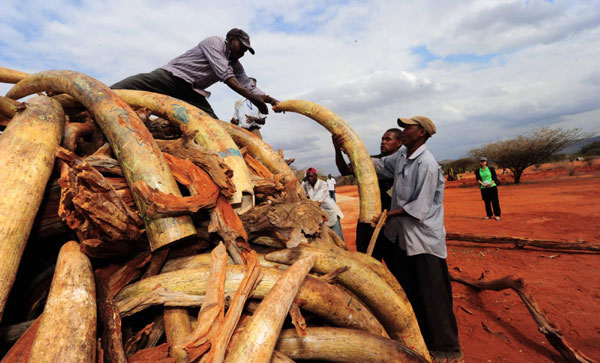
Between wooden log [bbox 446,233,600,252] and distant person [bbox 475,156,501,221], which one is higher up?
distant person [bbox 475,156,501,221]

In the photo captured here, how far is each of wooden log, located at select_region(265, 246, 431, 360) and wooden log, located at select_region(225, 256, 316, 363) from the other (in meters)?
0.25

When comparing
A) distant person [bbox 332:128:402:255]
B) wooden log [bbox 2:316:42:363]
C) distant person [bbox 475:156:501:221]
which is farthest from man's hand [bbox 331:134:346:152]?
distant person [bbox 475:156:501:221]

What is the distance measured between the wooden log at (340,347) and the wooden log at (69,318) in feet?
2.44

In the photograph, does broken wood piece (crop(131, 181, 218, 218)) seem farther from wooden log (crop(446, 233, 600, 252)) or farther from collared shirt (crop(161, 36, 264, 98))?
wooden log (crop(446, 233, 600, 252))

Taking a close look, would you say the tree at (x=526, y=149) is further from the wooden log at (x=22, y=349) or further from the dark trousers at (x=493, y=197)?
the wooden log at (x=22, y=349)

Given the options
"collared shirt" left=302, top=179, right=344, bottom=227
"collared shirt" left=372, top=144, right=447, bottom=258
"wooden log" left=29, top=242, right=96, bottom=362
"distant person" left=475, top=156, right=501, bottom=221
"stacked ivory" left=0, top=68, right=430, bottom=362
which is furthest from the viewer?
"distant person" left=475, top=156, right=501, bottom=221

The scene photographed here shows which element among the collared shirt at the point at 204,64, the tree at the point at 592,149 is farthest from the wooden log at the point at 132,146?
the tree at the point at 592,149

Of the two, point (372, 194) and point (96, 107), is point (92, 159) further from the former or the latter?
point (372, 194)

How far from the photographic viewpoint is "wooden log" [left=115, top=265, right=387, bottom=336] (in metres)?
1.35

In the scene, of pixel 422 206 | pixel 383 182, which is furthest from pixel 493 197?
pixel 422 206

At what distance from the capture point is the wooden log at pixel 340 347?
1.30 meters

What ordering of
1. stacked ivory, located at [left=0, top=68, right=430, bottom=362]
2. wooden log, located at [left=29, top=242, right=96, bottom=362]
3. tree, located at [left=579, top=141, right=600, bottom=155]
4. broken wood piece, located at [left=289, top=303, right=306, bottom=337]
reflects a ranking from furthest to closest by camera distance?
tree, located at [left=579, top=141, right=600, bottom=155]
broken wood piece, located at [left=289, top=303, right=306, bottom=337]
stacked ivory, located at [left=0, top=68, right=430, bottom=362]
wooden log, located at [left=29, top=242, right=96, bottom=362]

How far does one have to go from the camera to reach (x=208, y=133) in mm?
2170

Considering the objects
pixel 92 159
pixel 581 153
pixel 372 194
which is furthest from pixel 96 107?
pixel 581 153
